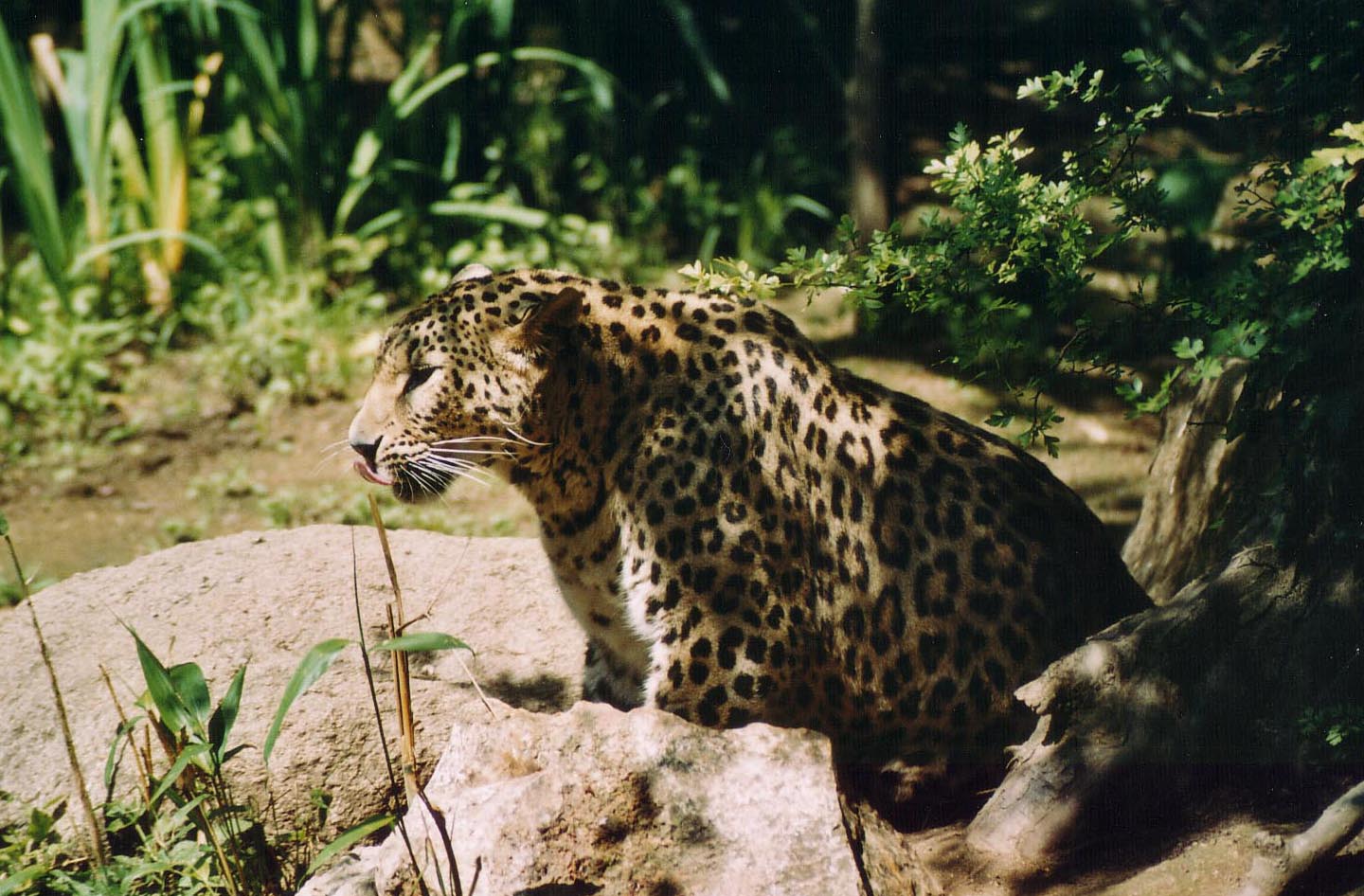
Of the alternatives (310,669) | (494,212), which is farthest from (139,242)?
(310,669)

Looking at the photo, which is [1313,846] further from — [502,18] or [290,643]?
[502,18]

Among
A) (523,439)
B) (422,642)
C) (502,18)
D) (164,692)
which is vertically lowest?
(164,692)

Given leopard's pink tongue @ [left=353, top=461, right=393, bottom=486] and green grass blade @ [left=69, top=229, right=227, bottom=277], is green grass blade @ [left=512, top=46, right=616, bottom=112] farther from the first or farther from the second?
Result: leopard's pink tongue @ [left=353, top=461, right=393, bottom=486]

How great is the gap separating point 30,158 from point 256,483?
2.51 m

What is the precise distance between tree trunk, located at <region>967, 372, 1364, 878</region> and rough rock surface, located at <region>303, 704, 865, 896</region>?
0.79 meters

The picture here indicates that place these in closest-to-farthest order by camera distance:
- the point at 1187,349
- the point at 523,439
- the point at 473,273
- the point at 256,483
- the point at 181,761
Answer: the point at 1187,349 → the point at 181,761 → the point at 523,439 → the point at 473,273 → the point at 256,483

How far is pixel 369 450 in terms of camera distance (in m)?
4.32

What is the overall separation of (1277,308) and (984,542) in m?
1.32

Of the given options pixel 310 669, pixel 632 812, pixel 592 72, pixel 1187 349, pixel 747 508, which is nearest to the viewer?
pixel 310 669

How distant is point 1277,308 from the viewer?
→ 3209 mm

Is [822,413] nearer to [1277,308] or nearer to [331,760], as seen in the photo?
[1277,308]

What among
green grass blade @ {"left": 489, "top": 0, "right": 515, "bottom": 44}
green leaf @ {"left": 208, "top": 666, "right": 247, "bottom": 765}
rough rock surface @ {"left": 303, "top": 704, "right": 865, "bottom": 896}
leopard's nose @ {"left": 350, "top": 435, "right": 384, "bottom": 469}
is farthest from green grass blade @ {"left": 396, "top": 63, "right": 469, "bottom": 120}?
rough rock surface @ {"left": 303, "top": 704, "right": 865, "bottom": 896}

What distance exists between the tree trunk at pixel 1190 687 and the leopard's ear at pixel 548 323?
1.78 m

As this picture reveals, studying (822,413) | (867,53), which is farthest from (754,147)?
(822,413)
